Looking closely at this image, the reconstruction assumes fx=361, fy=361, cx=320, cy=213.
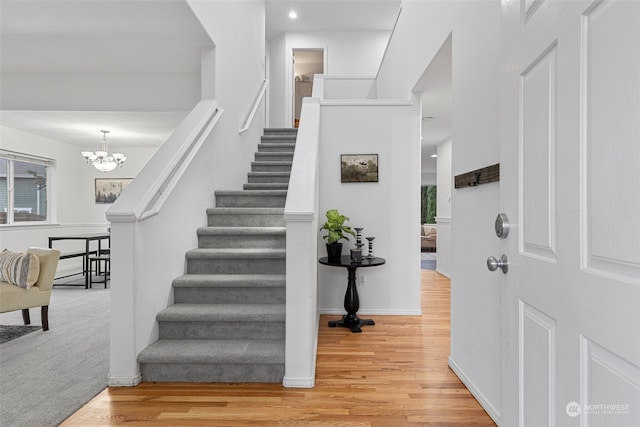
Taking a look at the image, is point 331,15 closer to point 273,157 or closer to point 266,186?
point 273,157

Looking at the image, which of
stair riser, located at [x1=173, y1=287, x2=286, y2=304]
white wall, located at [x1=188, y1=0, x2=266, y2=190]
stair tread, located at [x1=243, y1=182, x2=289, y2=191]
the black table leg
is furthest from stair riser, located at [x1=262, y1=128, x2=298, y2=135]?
stair riser, located at [x1=173, y1=287, x2=286, y2=304]

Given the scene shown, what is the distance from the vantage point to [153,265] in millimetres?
2389

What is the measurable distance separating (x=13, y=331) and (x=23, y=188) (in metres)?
3.88

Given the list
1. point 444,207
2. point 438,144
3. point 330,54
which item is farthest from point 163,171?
point 330,54

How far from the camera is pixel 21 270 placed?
10.7 feet

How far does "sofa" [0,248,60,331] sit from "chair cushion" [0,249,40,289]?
0.04 meters

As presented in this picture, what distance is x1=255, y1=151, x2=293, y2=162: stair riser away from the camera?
16.2 feet

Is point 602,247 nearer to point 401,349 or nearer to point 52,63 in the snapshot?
point 401,349

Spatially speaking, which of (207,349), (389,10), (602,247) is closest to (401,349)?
(207,349)

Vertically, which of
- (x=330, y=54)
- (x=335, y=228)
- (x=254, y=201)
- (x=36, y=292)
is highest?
(x=330, y=54)

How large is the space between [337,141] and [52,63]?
3030 millimetres

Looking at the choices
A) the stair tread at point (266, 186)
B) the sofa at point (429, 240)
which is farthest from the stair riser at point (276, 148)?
the sofa at point (429, 240)

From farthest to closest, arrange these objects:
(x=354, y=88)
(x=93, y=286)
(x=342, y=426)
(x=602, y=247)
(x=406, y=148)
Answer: (x=354, y=88), (x=93, y=286), (x=406, y=148), (x=342, y=426), (x=602, y=247)

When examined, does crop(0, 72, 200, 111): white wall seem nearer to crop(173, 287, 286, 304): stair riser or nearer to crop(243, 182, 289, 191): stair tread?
crop(243, 182, 289, 191): stair tread
